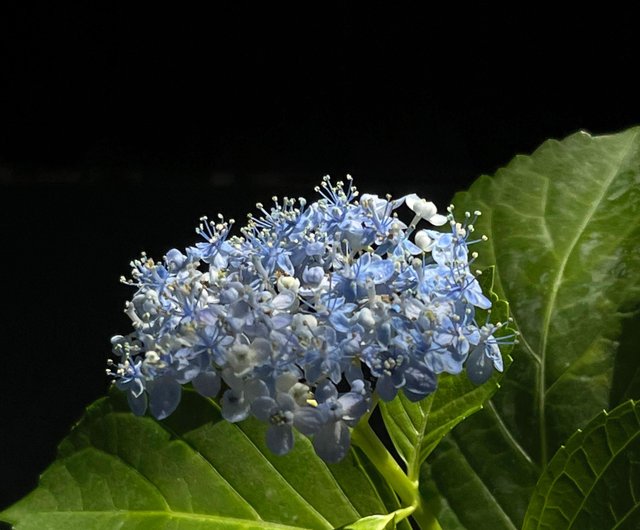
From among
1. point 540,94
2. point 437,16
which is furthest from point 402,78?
point 540,94

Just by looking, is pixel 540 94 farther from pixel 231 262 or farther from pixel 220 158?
pixel 231 262

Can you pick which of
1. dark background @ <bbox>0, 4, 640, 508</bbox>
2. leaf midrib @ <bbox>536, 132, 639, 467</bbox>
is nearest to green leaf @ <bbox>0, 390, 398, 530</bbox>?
leaf midrib @ <bbox>536, 132, 639, 467</bbox>

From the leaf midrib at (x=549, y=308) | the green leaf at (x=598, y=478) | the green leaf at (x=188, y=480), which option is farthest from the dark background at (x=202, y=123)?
the green leaf at (x=598, y=478)

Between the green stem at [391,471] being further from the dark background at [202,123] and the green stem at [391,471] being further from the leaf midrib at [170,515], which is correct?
the dark background at [202,123]

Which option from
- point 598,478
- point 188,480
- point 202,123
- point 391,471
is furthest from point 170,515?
point 202,123

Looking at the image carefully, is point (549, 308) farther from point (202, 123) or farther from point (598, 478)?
point (202, 123)

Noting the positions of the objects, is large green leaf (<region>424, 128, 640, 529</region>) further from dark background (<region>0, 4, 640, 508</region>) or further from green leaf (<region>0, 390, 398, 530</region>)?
dark background (<region>0, 4, 640, 508</region>)
